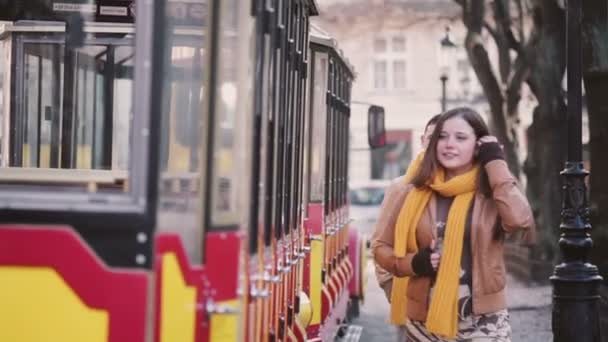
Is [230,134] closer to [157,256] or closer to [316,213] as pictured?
[157,256]

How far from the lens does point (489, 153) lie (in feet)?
19.5

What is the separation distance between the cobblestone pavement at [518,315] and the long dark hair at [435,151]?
7.52 meters

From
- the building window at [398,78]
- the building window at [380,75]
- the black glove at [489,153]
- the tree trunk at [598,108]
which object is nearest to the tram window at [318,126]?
the black glove at [489,153]

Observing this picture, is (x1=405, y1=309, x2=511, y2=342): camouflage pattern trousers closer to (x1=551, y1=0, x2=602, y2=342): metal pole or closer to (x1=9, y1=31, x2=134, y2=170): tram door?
(x1=9, y1=31, x2=134, y2=170): tram door

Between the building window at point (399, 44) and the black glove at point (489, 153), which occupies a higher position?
the building window at point (399, 44)

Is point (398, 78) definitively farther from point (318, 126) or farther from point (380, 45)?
point (318, 126)

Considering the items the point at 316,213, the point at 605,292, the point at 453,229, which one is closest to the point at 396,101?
the point at 605,292

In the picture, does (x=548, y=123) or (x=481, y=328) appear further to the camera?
(x=548, y=123)

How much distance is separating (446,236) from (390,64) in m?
48.6

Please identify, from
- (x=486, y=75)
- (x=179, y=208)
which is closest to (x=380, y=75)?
(x=486, y=75)

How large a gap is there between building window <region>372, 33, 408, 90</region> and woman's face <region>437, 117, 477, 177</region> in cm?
4749

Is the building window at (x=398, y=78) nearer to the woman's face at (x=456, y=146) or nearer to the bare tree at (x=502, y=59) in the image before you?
the bare tree at (x=502, y=59)

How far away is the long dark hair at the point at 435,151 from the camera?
5.89m

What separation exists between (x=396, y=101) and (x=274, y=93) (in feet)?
162
